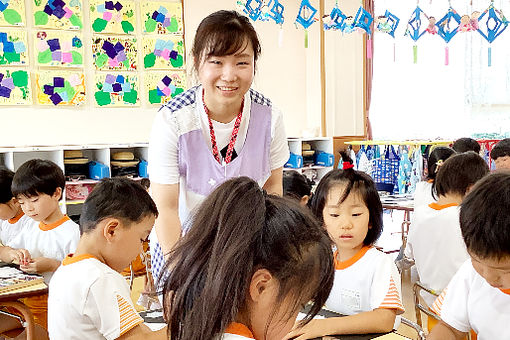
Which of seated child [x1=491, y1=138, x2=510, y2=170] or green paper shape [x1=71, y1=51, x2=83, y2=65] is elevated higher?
green paper shape [x1=71, y1=51, x2=83, y2=65]

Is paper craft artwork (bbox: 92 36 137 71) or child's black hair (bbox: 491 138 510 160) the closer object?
child's black hair (bbox: 491 138 510 160)

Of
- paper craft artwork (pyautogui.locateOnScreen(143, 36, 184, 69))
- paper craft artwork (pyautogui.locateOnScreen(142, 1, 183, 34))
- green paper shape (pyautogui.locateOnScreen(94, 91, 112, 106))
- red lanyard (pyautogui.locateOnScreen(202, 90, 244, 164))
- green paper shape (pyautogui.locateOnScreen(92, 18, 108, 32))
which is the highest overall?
paper craft artwork (pyautogui.locateOnScreen(142, 1, 183, 34))

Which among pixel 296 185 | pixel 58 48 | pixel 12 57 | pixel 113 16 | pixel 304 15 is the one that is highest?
pixel 113 16

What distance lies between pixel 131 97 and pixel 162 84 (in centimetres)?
37

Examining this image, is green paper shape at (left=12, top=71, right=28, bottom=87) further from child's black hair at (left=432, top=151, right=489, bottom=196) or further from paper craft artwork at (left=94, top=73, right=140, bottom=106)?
child's black hair at (left=432, top=151, right=489, bottom=196)

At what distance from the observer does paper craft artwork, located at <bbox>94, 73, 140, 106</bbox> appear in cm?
527

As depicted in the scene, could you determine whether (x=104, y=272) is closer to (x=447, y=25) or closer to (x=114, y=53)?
(x=114, y=53)

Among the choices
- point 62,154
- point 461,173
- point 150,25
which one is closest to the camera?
point 461,173

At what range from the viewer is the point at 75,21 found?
5.13 m

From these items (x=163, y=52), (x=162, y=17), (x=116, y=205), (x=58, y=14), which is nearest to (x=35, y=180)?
(x=116, y=205)

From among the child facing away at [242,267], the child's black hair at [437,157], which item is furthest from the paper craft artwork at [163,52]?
the child facing away at [242,267]

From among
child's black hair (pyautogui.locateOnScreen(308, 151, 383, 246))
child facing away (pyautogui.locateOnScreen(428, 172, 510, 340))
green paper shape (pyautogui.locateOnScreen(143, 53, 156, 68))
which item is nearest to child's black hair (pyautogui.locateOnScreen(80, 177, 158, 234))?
child's black hair (pyautogui.locateOnScreen(308, 151, 383, 246))

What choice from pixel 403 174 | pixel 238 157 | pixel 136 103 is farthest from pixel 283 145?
pixel 136 103

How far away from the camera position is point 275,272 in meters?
0.86
